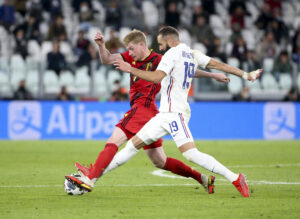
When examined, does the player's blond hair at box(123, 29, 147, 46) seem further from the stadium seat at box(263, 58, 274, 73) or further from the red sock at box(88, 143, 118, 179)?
the stadium seat at box(263, 58, 274, 73)

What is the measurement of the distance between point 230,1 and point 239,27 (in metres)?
2.24

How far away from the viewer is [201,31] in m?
21.4

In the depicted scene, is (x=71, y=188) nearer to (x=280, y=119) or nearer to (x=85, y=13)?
(x=280, y=119)

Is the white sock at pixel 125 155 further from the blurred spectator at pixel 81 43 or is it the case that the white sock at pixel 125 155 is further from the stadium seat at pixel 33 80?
the blurred spectator at pixel 81 43

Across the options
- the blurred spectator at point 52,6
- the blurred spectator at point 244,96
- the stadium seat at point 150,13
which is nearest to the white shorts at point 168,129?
the blurred spectator at point 244,96

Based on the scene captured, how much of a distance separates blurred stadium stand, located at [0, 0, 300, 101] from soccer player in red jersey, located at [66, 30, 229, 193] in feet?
35.1

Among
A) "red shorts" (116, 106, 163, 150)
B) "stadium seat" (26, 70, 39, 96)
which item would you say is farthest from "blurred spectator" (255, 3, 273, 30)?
"red shorts" (116, 106, 163, 150)

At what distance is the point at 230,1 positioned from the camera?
2442 centimetres

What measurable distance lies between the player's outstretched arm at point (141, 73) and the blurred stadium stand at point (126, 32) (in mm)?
11670

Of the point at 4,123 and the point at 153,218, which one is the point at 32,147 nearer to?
the point at 4,123

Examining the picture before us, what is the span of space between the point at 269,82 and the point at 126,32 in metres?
4.91

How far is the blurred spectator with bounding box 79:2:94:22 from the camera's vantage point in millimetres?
21939

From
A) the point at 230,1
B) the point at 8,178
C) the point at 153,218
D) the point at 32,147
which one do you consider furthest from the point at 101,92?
the point at 153,218

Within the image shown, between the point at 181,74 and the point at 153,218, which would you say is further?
the point at 181,74
